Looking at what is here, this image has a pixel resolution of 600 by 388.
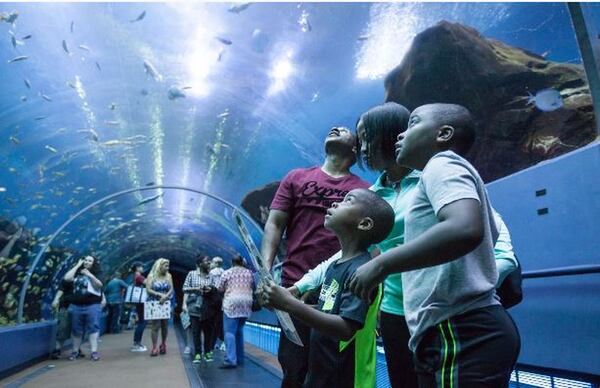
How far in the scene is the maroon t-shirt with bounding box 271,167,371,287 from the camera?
8.19 ft

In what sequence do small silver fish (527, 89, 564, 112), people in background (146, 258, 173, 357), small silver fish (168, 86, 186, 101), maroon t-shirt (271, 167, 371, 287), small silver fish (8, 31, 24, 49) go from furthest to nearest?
small silver fish (168, 86, 186, 101) < small silver fish (8, 31, 24, 49) < small silver fish (527, 89, 564, 112) < people in background (146, 258, 173, 357) < maroon t-shirt (271, 167, 371, 287)

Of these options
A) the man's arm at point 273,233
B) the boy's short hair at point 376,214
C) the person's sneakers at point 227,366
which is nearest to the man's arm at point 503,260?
the boy's short hair at point 376,214

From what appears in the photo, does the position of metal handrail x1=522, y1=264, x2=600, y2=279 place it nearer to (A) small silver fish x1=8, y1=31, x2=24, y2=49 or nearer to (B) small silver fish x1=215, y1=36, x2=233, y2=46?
(B) small silver fish x1=215, y1=36, x2=233, y2=46

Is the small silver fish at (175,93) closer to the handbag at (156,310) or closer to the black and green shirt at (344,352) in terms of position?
the handbag at (156,310)

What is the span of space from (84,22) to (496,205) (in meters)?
10.1

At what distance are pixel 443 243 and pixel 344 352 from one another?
2.78 feet

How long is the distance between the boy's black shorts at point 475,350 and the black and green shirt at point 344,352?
1.40 ft

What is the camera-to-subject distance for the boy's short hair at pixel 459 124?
59.4 inches

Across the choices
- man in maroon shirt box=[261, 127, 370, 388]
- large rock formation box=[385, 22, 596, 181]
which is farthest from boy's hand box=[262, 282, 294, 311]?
large rock formation box=[385, 22, 596, 181]

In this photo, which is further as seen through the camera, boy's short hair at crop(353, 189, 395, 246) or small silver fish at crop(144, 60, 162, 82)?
small silver fish at crop(144, 60, 162, 82)

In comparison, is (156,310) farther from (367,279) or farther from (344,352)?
(367,279)

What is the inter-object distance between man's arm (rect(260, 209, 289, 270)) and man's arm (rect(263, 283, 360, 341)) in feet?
3.12

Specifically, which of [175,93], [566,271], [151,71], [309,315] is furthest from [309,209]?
[175,93]

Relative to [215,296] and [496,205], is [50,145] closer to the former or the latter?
[215,296]
